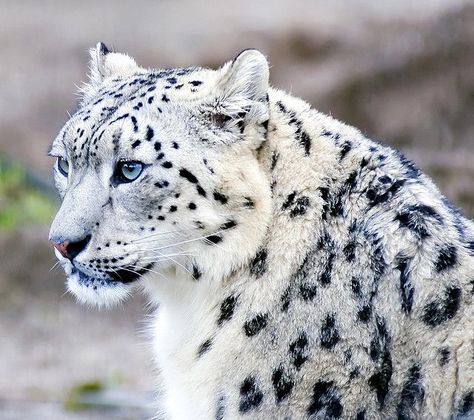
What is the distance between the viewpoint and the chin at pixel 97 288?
461 centimetres

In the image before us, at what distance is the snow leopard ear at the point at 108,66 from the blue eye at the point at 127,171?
800 mm

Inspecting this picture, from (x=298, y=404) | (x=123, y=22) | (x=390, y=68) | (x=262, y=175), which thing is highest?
(x=123, y=22)

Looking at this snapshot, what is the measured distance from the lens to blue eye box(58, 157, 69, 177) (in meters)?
4.86

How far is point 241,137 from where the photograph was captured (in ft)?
15.0

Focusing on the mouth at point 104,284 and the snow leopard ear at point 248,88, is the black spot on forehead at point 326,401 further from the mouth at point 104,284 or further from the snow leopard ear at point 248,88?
the snow leopard ear at point 248,88

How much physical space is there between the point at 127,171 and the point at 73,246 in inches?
15.2

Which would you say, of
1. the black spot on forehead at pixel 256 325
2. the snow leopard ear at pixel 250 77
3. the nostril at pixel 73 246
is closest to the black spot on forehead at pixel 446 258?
the black spot on forehead at pixel 256 325

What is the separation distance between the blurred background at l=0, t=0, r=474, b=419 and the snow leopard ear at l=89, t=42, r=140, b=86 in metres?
3.59

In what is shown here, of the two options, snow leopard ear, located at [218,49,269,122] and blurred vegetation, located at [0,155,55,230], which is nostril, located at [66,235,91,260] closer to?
snow leopard ear, located at [218,49,269,122]

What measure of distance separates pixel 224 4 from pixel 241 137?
10.2m

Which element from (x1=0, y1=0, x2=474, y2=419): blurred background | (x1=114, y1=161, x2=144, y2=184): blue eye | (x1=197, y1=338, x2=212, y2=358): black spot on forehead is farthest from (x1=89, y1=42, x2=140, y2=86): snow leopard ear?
(x1=0, y1=0, x2=474, y2=419): blurred background

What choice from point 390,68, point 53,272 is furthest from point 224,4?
point 53,272

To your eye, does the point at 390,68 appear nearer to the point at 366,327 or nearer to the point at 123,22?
the point at 123,22

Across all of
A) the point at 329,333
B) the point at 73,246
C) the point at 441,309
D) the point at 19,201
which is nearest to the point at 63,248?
the point at 73,246
